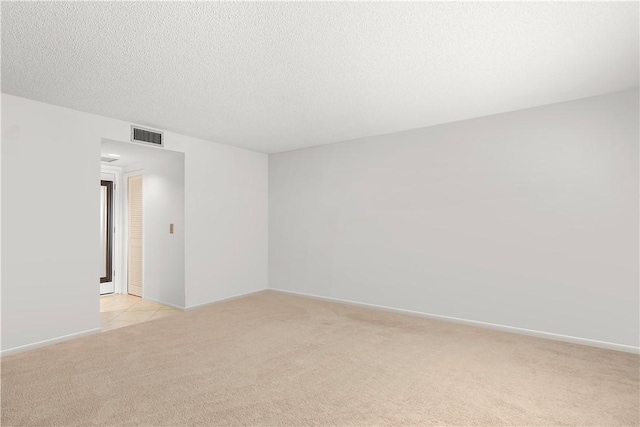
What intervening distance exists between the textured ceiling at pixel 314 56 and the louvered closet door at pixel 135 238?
2.32 meters

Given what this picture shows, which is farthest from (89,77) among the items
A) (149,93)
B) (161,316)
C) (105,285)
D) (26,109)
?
(105,285)

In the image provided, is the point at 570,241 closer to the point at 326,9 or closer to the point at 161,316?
the point at 326,9

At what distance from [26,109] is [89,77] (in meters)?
1.04

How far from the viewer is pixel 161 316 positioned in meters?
4.61

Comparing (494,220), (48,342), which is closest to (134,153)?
(48,342)

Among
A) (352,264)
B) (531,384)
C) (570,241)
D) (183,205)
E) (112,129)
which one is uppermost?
(112,129)

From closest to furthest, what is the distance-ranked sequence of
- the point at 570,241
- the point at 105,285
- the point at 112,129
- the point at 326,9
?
the point at 326,9, the point at 570,241, the point at 112,129, the point at 105,285

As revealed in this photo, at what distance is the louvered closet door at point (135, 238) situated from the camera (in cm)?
584

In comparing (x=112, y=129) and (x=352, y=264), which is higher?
(x=112, y=129)

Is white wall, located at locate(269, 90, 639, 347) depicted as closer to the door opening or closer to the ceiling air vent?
the ceiling air vent

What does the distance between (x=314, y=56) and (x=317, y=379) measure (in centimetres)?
257

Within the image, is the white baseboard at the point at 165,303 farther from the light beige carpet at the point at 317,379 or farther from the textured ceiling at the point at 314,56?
the textured ceiling at the point at 314,56

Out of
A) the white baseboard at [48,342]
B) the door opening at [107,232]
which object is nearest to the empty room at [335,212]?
the white baseboard at [48,342]

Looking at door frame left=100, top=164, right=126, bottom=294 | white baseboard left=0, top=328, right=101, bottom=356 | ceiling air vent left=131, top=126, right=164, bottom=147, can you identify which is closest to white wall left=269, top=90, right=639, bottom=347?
ceiling air vent left=131, top=126, right=164, bottom=147
